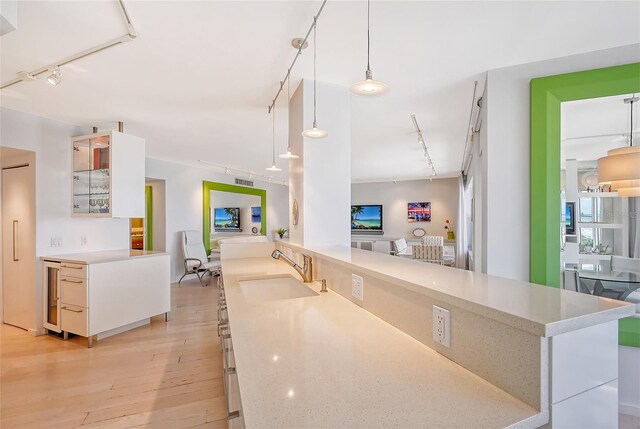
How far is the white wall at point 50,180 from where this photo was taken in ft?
10.8

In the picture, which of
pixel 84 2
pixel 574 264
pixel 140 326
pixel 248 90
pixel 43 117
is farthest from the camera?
Result: pixel 140 326

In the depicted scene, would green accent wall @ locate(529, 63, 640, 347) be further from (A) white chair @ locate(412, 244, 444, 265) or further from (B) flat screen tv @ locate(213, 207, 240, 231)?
(B) flat screen tv @ locate(213, 207, 240, 231)

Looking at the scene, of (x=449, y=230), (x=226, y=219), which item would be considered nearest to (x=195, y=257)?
(x=226, y=219)

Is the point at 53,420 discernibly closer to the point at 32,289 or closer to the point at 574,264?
the point at 32,289

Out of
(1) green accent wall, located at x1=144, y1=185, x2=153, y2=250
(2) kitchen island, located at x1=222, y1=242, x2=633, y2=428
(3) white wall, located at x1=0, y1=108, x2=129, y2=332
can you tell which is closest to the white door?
(3) white wall, located at x1=0, y1=108, x2=129, y2=332

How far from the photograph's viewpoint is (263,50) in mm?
2141

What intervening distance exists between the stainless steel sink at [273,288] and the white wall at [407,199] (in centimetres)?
724

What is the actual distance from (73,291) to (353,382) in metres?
3.62

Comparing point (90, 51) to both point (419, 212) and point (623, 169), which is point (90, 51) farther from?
point (419, 212)

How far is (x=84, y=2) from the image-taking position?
5.45ft

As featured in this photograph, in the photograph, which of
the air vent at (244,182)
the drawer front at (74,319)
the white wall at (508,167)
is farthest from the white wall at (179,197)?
the white wall at (508,167)

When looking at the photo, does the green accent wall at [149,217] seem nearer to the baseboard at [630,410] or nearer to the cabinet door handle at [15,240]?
the cabinet door handle at [15,240]

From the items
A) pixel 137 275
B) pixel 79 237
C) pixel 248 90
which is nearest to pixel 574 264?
pixel 248 90

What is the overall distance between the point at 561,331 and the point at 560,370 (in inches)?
4.1
